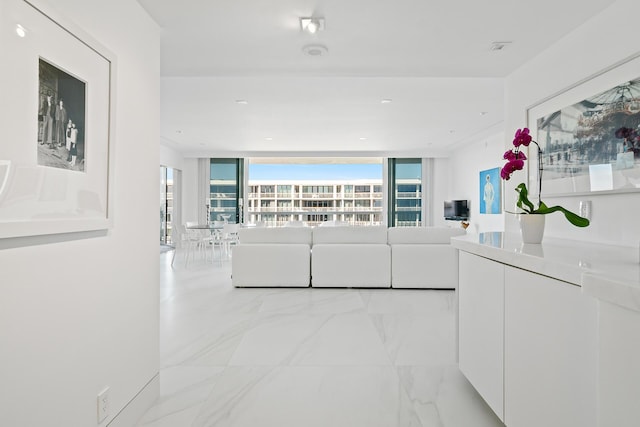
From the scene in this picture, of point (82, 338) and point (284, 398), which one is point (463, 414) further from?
point (82, 338)

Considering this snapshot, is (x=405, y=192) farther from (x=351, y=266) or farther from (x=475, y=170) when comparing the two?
(x=351, y=266)

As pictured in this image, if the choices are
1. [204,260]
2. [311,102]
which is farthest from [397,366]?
[204,260]

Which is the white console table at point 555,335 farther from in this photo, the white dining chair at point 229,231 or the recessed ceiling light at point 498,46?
the white dining chair at point 229,231

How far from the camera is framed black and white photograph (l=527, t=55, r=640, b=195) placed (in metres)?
1.79

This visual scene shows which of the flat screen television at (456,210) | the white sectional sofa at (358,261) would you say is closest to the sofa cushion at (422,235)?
the white sectional sofa at (358,261)

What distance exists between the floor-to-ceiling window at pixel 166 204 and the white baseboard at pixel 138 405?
7.63 meters

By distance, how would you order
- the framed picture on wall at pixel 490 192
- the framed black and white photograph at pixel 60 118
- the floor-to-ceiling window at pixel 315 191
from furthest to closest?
the floor-to-ceiling window at pixel 315 191 → the framed picture on wall at pixel 490 192 → the framed black and white photograph at pixel 60 118

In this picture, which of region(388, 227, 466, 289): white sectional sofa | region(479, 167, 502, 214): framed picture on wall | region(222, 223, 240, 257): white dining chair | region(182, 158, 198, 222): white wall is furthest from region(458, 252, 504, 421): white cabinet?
region(182, 158, 198, 222): white wall

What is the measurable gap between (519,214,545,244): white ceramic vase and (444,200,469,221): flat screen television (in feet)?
23.0

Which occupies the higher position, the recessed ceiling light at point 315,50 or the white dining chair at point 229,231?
the recessed ceiling light at point 315,50

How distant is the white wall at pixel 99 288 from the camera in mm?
1120

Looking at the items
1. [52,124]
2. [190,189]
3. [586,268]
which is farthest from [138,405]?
[190,189]

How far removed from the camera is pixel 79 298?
140 cm

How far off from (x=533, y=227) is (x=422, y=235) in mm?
2905
